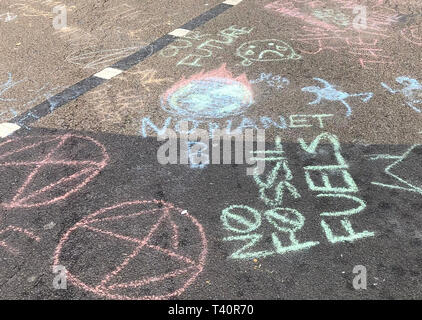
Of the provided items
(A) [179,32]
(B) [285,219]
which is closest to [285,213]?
(B) [285,219]

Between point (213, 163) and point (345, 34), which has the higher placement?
point (345, 34)

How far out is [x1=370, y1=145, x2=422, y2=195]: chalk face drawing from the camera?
3512 mm

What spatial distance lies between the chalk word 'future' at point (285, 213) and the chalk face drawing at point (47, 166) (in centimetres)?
127

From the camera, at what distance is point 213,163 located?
12.6ft

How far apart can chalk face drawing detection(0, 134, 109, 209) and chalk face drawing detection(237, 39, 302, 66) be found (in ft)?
7.38

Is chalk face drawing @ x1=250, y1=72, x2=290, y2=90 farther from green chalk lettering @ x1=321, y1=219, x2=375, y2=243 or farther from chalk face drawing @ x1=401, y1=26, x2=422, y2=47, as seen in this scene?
green chalk lettering @ x1=321, y1=219, x2=375, y2=243

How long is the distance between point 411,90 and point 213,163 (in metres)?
2.31

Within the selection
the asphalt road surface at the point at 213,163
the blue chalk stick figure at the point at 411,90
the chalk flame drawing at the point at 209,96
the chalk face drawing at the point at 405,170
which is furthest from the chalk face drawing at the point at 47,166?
the blue chalk stick figure at the point at 411,90

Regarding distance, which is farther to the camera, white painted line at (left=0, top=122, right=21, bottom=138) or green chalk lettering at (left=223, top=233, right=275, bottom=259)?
white painted line at (left=0, top=122, right=21, bottom=138)

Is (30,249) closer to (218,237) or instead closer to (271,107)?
(218,237)

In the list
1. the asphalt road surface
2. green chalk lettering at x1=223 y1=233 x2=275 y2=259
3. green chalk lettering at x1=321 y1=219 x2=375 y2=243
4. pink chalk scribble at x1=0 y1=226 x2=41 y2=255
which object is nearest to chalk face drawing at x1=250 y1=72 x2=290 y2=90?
the asphalt road surface

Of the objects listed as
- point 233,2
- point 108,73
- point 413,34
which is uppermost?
point 413,34

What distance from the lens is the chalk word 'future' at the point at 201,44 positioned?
217 inches

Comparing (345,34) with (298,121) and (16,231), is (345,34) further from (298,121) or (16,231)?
(16,231)
